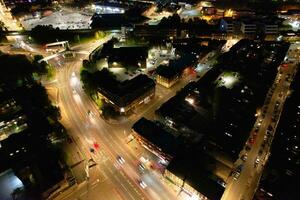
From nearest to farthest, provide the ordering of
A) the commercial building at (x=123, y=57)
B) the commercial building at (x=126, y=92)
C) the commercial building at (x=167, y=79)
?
the commercial building at (x=126, y=92)
the commercial building at (x=167, y=79)
the commercial building at (x=123, y=57)

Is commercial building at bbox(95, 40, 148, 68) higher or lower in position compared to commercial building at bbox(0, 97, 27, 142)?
higher

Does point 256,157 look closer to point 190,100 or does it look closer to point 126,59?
point 190,100

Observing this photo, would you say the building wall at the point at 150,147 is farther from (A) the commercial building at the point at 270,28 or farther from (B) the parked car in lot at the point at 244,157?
(A) the commercial building at the point at 270,28

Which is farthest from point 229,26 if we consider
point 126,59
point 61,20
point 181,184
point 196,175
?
point 61,20

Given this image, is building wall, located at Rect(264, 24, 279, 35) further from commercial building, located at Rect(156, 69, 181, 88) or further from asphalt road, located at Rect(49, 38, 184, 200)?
asphalt road, located at Rect(49, 38, 184, 200)

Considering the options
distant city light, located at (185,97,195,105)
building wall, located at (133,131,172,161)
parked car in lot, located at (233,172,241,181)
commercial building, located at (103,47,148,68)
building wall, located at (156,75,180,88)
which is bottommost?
parked car in lot, located at (233,172,241,181)

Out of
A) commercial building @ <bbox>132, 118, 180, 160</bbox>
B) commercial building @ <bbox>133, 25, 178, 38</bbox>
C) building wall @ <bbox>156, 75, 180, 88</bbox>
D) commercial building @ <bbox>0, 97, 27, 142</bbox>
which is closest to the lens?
commercial building @ <bbox>132, 118, 180, 160</bbox>

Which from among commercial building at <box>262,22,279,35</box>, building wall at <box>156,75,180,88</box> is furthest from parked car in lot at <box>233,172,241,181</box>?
commercial building at <box>262,22,279,35</box>

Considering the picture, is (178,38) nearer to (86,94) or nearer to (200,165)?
(86,94)

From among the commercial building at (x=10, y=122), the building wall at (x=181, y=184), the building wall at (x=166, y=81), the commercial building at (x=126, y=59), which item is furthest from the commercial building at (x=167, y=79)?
the commercial building at (x=10, y=122)
